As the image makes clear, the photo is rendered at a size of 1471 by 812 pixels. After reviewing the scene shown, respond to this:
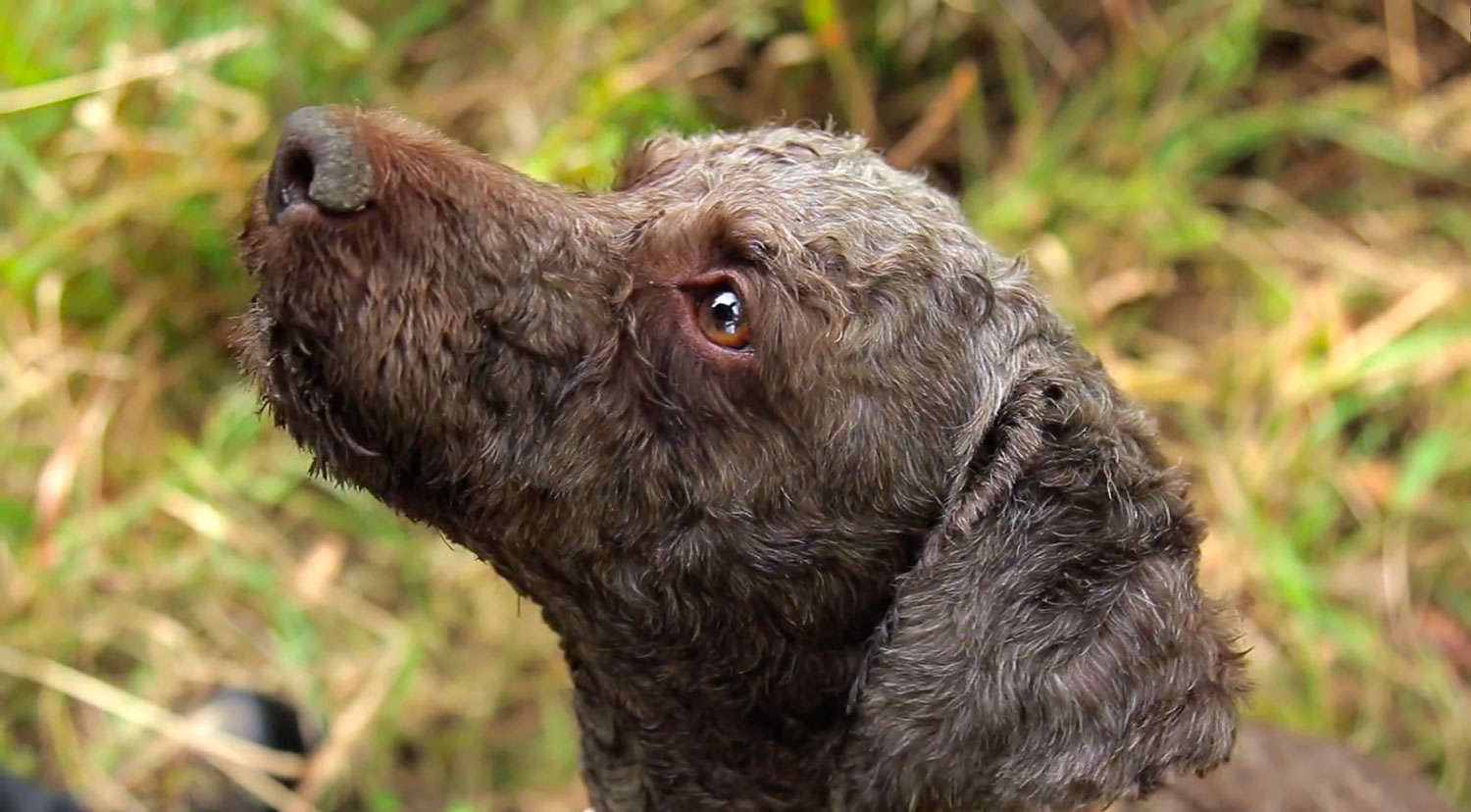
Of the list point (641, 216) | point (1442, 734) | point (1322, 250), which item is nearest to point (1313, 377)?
point (1322, 250)

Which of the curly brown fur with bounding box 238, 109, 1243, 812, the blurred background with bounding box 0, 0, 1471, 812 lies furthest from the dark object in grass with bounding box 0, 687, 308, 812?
the curly brown fur with bounding box 238, 109, 1243, 812

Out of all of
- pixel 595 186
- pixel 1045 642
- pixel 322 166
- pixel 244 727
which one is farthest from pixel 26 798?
pixel 1045 642

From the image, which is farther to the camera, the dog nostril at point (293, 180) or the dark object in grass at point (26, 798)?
the dark object in grass at point (26, 798)

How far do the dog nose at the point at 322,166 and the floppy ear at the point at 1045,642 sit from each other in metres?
0.83

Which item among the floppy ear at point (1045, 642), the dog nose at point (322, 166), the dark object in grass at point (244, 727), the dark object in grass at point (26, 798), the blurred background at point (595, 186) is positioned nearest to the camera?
the dog nose at point (322, 166)

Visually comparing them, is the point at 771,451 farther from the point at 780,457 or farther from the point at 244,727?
the point at 244,727

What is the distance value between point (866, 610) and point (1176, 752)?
16.9 inches

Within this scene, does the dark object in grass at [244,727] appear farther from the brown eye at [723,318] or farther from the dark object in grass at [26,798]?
the brown eye at [723,318]

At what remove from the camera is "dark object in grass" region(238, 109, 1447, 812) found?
1.54 meters

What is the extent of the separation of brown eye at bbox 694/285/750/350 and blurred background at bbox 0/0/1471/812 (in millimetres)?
992

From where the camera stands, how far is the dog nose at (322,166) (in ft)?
4.75

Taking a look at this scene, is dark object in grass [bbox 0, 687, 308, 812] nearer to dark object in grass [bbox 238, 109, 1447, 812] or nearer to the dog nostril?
dark object in grass [bbox 238, 109, 1447, 812]

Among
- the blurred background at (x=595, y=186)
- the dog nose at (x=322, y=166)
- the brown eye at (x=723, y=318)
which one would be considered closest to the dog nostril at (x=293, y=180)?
the dog nose at (x=322, y=166)

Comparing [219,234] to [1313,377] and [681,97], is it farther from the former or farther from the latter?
[1313,377]
